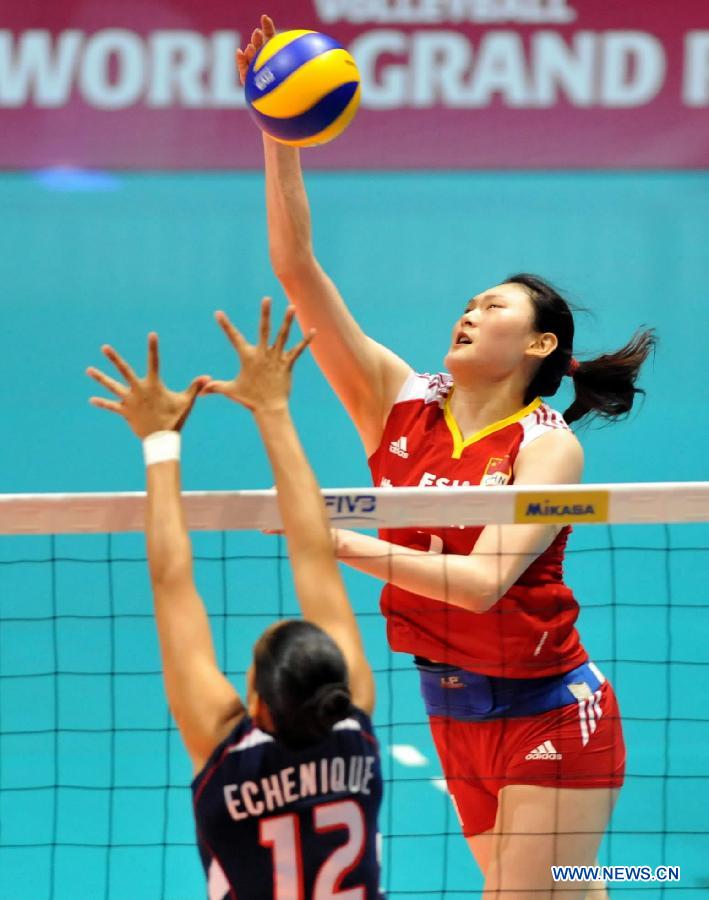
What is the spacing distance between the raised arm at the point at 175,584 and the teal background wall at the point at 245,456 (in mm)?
846

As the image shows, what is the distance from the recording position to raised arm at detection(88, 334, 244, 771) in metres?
2.78

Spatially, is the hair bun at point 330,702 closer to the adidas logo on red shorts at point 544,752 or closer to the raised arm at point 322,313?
the adidas logo on red shorts at point 544,752

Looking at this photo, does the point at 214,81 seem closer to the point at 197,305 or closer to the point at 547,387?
the point at 197,305

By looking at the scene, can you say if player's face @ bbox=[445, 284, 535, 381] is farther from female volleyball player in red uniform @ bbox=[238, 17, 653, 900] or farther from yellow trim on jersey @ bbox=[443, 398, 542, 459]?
yellow trim on jersey @ bbox=[443, 398, 542, 459]

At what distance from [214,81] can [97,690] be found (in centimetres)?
975

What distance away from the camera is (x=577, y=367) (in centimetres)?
424

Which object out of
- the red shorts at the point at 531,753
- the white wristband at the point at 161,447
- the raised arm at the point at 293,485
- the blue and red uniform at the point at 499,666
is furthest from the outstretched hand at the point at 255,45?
the red shorts at the point at 531,753

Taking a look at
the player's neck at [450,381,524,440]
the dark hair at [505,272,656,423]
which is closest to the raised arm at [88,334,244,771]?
the player's neck at [450,381,524,440]

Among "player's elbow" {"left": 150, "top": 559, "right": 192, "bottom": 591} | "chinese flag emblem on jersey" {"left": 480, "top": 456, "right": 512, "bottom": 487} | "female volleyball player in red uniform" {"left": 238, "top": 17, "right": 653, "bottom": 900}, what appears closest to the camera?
"player's elbow" {"left": 150, "top": 559, "right": 192, "bottom": 591}

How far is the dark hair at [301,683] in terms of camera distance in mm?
2662

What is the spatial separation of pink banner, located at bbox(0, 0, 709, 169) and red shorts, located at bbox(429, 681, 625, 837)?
38.4 ft

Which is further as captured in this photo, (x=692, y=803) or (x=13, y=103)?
(x=13, y=103)

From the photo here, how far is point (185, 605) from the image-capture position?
2.91 m

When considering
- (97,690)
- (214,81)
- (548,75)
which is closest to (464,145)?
(548,75)
